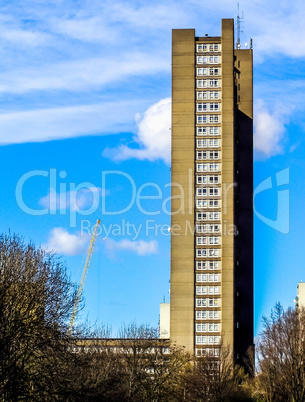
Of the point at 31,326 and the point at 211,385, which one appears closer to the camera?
the point at 31,326

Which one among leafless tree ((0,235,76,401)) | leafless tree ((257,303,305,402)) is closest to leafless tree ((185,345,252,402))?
leafless tree ((257,303,305,402))

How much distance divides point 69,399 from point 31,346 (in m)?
8.88

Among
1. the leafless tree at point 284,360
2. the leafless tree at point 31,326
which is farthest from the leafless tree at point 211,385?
the leafless tree at point 31,326

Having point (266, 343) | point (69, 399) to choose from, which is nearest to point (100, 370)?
point (69, 399)

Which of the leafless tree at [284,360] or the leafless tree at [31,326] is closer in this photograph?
the leafless tree at [31,326]

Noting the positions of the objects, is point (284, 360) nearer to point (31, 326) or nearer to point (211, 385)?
point (211, 385)

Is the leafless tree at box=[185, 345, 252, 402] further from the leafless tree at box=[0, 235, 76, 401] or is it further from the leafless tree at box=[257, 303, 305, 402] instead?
the leafless tree at box=[0, 235, 76, 401]

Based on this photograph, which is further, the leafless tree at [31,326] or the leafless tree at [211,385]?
the leafless tree at [211,385]

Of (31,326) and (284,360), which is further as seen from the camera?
(284,360)

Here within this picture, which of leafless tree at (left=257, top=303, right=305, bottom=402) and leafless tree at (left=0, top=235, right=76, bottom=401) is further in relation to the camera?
leafless tree at (left=257, top=303, right=305, bottom=402)

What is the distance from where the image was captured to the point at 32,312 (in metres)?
89.2

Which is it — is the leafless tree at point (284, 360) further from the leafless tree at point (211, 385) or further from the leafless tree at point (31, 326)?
the leafless tree at point (31, 326)

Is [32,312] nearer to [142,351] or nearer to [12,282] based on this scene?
[12,282]

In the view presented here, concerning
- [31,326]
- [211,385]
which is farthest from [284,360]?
[31,326]
